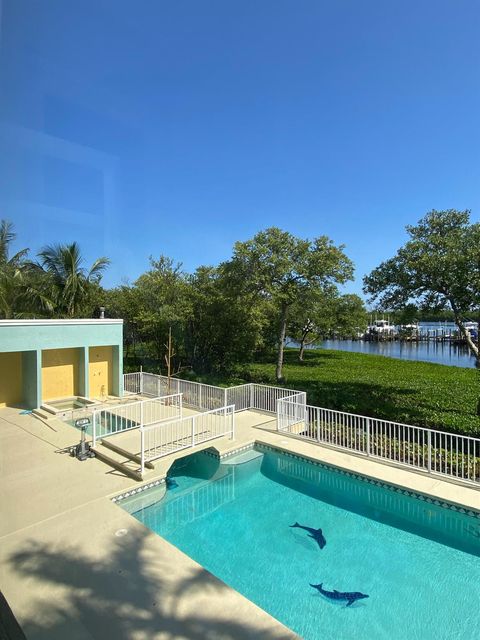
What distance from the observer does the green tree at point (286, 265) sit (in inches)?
493

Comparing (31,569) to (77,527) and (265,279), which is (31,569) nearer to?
(77,527)

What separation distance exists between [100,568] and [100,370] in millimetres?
8178

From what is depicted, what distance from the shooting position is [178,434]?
6957mm

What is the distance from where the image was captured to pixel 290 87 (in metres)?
6.30

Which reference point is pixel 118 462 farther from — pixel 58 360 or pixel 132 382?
pixel 132 382

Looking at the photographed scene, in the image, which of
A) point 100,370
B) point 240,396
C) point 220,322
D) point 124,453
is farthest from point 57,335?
point 220,322

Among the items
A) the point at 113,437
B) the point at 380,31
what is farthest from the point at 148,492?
the point at 380,31

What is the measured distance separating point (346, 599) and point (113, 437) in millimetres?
4784

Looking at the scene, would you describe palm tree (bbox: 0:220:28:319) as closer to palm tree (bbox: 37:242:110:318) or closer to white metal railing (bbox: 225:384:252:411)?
palm tree (bbox: 37:242:110:318)

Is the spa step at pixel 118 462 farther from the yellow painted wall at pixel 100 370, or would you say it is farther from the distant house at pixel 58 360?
the yellow painted wall at pixel 100 370

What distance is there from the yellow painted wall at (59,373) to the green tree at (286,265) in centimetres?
582

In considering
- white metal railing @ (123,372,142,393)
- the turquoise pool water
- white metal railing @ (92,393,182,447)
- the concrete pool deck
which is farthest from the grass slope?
white metal railing @ (123,372,142,393)

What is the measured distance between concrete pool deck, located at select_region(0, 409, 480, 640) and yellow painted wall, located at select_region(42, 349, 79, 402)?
4.55 m

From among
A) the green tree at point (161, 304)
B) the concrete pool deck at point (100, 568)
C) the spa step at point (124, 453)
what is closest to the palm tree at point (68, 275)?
the concrete pool deck at point (100, 568)
